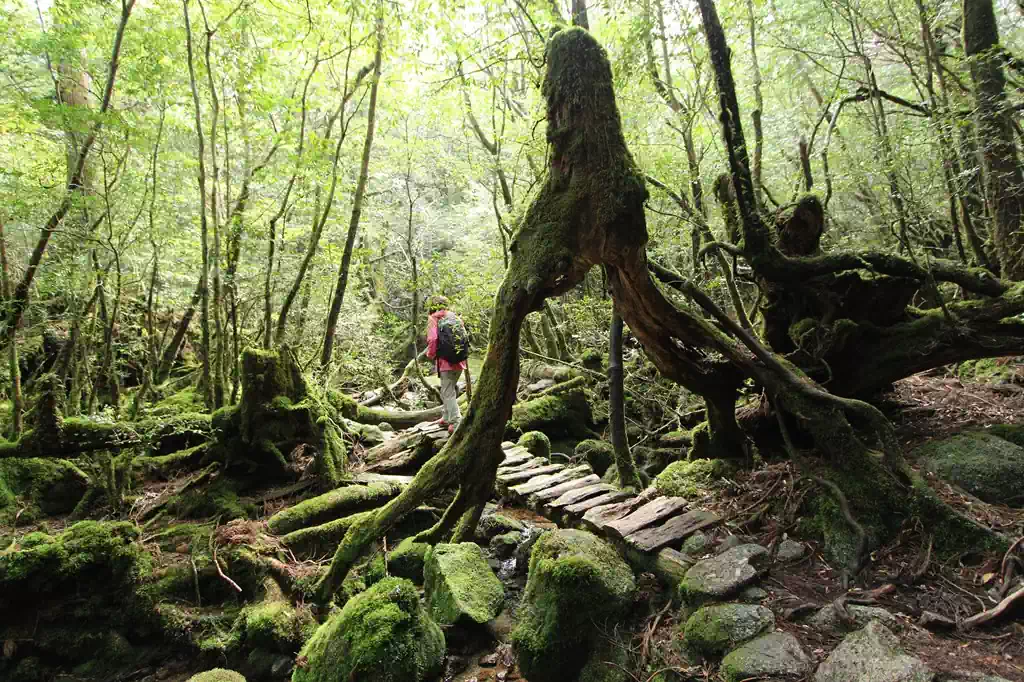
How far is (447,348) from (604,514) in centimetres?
428

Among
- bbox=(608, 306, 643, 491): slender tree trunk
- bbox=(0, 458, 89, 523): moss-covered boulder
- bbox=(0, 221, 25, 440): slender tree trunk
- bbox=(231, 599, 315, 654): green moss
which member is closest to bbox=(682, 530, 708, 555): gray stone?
bbox=(608, 306, 643, 491): slender tree trunk

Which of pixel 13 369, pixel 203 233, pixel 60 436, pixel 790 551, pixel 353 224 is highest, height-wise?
pixel 353 224

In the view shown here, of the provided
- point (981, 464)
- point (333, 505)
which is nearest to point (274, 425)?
point (333, 505)

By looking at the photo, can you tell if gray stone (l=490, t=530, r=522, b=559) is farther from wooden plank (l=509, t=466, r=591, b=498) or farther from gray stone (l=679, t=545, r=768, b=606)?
gray stone (l=679, t=545, r=768, b=606)

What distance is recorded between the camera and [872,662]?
8.89 feet

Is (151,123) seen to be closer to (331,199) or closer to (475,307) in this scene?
(331,199)

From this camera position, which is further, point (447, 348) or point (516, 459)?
point (447, 348)

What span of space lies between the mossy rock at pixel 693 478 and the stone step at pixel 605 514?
0.46 metres

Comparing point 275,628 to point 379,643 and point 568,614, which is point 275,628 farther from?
point 568,614

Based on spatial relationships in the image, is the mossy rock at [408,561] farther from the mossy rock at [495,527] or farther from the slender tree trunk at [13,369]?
the slender tree trunk at [13,369]

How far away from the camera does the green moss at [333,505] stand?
6.29m

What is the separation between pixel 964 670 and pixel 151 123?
11.1 meters

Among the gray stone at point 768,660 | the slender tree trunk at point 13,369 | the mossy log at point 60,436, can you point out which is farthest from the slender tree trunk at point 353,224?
the gray stone at point 768,660

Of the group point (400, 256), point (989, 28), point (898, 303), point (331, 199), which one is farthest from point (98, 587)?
point (400, 256)
